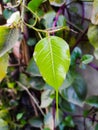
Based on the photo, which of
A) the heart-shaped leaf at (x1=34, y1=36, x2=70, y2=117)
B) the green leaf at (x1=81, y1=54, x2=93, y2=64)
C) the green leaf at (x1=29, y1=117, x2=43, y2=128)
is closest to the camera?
the heart-shaped leaf at (x1=34, y1=36, x2=70, y2=117)

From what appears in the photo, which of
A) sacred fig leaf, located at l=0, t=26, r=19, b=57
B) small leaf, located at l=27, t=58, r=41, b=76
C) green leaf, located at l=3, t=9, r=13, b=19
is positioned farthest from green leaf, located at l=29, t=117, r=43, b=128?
sacred fig leaf, located at l=0, t=26, r=19, b=57

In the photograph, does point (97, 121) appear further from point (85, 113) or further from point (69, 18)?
point (69, 18)

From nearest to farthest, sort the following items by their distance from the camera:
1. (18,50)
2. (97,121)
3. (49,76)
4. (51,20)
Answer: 1. (49,76)
2. (51,20)
3. (97,121)
4. (18,50)

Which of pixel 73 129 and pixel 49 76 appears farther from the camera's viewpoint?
pixel 73 129

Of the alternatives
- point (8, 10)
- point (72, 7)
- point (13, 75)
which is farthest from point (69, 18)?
point (13, 75)

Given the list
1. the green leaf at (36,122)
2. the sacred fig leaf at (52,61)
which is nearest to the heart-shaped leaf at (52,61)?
the sacred fig leaf at (52,61)

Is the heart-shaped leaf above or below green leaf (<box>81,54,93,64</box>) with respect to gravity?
above

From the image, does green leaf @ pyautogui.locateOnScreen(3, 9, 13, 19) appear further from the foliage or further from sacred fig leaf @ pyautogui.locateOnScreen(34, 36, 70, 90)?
sacred fig leaf @ pyautogui.locateOnScreen(34, 36, 70, 90)

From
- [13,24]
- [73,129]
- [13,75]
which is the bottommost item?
[73,129]

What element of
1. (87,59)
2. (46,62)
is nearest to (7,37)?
(46,62)

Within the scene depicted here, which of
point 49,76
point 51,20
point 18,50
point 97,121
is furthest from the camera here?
point 18,50
